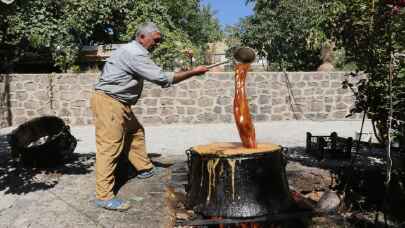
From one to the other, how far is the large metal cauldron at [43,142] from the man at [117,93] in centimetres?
192

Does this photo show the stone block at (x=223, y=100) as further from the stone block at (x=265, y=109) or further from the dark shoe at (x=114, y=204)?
the dark shoe at (x=114, y=204)

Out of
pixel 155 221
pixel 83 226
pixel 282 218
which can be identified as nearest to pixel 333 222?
pixel 282 218

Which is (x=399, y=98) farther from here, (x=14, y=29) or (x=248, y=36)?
(x=248, y=36)

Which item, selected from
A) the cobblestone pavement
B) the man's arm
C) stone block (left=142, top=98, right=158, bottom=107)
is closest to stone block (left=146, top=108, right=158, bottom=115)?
stone block (left=142, top=98, right=158, bottom=107)

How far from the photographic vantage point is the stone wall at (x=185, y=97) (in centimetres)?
1180

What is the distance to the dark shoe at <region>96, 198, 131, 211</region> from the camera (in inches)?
169

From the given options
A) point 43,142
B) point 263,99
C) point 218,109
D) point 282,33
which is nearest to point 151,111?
point 218,109

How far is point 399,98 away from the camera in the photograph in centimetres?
447

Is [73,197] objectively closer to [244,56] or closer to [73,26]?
[244,56]

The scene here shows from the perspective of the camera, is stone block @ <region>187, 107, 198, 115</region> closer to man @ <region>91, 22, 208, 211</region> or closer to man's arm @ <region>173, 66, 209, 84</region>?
man @ <region>91, 22, 208, 211</region>

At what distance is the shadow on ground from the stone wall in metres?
4.74

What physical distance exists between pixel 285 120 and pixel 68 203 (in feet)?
27.5

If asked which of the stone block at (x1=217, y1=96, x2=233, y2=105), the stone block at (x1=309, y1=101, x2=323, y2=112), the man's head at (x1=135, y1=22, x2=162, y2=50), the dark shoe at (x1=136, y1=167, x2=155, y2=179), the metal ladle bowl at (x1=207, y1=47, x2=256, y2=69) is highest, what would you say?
the man's head at (x1=135, y1=22, x2=162, y2=50)

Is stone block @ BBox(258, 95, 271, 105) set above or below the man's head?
below
